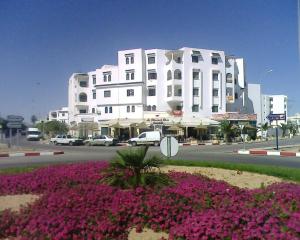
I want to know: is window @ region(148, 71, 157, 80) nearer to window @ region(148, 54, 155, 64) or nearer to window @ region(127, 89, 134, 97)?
window @ region(148, 54, 155, 64)

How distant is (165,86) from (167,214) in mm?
60092

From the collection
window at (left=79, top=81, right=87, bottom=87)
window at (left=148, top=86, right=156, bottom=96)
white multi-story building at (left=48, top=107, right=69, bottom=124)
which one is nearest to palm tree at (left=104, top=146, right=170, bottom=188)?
window at (left=148, top=86, right=156, bottom=96)

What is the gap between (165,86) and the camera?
65.9 metres

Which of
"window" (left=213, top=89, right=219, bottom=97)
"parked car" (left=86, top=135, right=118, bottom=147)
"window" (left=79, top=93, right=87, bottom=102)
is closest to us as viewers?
"parked car" (left=86, top=135, right=118, bottom=147)

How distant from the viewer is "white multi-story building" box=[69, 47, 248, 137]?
6462cm

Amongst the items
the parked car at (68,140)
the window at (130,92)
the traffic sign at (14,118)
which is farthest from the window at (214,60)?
the traffic sign at (14,118)

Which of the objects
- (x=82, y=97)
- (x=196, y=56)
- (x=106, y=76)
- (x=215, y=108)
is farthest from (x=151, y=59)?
(x=82, y=97)

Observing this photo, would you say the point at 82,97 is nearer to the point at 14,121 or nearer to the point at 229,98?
the point at 229,98

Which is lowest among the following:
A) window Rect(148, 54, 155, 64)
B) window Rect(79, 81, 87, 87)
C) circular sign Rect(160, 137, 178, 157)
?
circular sign Rect(160, 137, 178, 157)

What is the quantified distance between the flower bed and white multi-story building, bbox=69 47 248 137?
54360 mm

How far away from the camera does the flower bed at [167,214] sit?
5.12 metres

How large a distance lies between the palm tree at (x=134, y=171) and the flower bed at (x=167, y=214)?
0.91 meters

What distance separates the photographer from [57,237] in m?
5.11

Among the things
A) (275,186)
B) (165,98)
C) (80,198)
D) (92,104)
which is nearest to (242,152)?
(275,186)
